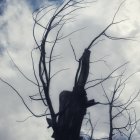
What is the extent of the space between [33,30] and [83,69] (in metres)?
1.61

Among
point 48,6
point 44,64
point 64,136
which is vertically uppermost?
point 48,6

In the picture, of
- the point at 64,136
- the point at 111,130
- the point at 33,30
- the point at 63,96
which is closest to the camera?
the point at 64,136

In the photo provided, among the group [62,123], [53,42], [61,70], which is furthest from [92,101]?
[53,42]

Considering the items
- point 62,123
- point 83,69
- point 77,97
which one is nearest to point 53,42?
point 83,69

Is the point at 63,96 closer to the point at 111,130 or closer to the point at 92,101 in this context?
the point at 92,101

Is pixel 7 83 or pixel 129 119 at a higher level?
pixel 129 119

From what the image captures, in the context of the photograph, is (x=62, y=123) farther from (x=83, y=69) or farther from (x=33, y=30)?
(x=33, y=30)

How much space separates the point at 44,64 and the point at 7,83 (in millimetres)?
943

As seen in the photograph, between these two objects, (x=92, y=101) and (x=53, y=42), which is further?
→ (x=53, y=42)

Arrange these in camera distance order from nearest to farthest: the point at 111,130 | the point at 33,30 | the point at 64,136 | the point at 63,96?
the point at 64,136
the point at 63,96
the point at 33,30
the point at 111,130

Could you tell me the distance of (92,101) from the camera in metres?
6.34

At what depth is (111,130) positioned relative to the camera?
16031 millimetres

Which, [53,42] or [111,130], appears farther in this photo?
[111,130]

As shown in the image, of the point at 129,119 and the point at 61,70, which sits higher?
the point at 129,119
